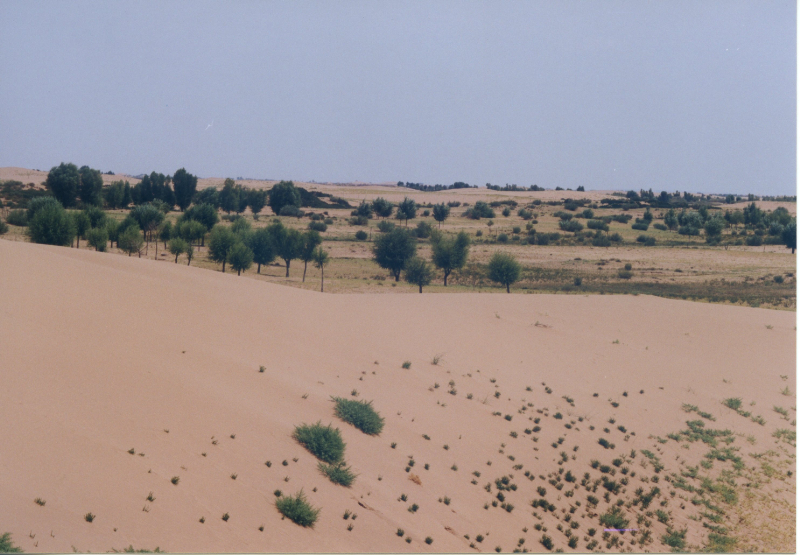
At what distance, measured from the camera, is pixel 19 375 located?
1177cm

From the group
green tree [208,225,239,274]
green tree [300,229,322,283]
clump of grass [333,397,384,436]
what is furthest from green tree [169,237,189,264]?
clump of grass [333,397,384,436]

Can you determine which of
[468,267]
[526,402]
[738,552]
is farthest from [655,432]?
[468,267]

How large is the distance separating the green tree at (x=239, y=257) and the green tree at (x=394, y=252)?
52.3 ft

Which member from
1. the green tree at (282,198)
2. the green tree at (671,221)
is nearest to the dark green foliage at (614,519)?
the green tree at (671,221)

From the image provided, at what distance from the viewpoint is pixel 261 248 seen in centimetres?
6969

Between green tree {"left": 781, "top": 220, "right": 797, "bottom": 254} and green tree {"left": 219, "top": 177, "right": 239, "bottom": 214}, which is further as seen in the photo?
green tree {"left": 219, "top": 177, "right": 239, "bottom": 214}

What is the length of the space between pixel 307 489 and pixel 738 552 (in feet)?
34.8

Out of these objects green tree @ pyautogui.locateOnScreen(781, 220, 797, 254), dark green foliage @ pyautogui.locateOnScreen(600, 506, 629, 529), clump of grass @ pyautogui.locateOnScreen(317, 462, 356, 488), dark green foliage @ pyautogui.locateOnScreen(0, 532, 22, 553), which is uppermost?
green tree @ pyautogui.locateOnScreen(781, 220, 797, 254)

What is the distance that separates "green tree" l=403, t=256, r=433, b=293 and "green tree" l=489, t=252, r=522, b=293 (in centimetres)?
729

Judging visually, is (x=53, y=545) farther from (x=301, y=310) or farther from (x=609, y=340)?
(x=609, y=340)

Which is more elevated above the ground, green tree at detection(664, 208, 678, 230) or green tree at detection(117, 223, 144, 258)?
green tree at detection(664, 208, 678, 230)

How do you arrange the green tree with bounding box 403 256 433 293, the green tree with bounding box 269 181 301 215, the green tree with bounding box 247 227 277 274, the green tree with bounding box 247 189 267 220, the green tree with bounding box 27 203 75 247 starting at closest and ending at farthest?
the green tree with bounding box 27 203 75 247
the green tree with bounding box 403 256 433 293
the green tree with bounding box 247 227 277 274
the green tree with bounding box 247 189 267 220
the green tree with bounding box 269 181 301 215

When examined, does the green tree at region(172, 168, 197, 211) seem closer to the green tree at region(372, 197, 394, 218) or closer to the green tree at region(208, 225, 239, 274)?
the green tree at region(372, 197, 394, 218)

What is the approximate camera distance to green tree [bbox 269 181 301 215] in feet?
450
